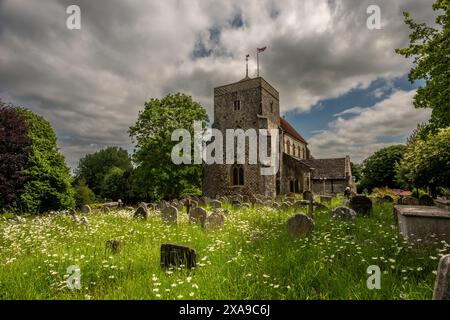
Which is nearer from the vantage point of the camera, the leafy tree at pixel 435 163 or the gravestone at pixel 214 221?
the gravestone at pixel 214 221

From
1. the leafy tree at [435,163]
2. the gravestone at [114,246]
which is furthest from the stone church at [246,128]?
the gravestone at [114,246]

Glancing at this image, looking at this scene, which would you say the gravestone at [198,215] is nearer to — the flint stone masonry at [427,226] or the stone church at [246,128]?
the flint stone masonry at [427,226]

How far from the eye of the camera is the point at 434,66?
838 cm

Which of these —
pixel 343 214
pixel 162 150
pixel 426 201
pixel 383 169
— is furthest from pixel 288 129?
pixel 343 214

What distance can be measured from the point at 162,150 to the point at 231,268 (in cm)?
1865

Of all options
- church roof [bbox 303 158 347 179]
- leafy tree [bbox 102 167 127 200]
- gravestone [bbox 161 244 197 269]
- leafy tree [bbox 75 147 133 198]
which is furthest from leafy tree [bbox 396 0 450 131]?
leafy tree [bbox 75 147 133 198]

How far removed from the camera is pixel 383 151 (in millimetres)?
44125

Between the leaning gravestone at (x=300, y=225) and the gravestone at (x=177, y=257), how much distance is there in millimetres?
2977

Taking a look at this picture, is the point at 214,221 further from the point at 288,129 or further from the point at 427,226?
the point at 288,129

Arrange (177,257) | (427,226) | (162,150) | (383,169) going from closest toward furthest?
1. (177,257)
2. (427,226)
3. (162,150)
4. (383,169)

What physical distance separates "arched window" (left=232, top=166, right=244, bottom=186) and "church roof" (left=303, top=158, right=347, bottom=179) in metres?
15.2

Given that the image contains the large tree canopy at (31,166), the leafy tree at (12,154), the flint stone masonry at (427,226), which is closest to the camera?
the flint stone masonry at (427,226)

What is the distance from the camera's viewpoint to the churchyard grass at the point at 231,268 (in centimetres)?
332

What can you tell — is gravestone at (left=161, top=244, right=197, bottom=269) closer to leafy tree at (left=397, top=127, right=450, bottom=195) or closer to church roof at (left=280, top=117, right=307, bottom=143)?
leafy tree at (left=397, top=127, right=450, bottom=195)
